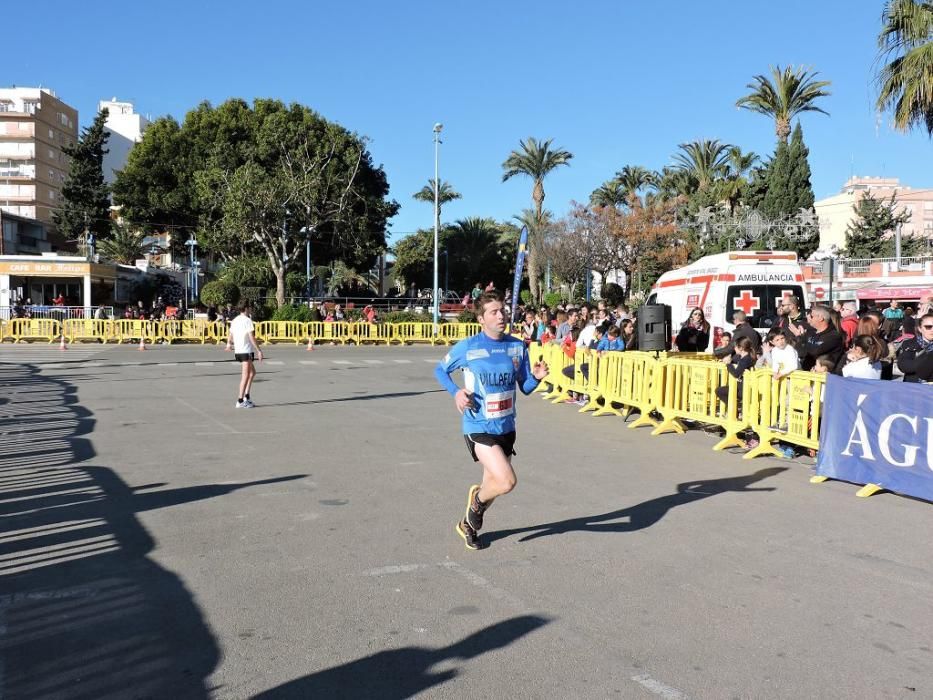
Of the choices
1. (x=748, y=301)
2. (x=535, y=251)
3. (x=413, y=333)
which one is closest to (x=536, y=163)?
(x=535, y=251)

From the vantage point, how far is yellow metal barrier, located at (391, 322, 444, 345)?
116 ft

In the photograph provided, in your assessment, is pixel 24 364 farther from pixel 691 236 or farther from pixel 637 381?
pixel 691 236

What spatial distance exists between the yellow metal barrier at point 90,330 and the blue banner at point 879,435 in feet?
99.8

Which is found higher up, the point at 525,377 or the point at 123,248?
the point at 123,248

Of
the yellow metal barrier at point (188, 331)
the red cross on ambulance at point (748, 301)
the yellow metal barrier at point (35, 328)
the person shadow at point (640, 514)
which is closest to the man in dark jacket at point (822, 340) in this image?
the person shadow at point (640, 514)

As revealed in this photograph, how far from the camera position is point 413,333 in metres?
36.1

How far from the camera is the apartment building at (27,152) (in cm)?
7625

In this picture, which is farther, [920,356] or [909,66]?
[909,66]

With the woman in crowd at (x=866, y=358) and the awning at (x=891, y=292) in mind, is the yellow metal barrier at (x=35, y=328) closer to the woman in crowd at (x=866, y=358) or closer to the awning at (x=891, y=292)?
the woman in crowd at (x=866, y=358)

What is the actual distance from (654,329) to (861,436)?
188 inches

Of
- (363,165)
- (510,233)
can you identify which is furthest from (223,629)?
(510,233)

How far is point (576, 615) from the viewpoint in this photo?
445cm

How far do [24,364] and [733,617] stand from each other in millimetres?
21953

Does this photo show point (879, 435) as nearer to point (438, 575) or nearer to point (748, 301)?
point (438, 575)
